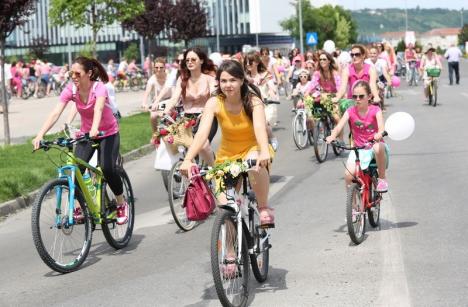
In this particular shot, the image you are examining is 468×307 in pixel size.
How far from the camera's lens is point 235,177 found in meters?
6.45

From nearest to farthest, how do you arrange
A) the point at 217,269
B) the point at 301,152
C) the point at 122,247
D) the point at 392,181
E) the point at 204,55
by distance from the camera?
the point at 217,269, the point at 122,247, the point at 204,55, the point at 392,181, the point at 301,152

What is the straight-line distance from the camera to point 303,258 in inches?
312

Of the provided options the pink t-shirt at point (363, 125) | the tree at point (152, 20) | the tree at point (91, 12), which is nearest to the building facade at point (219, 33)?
the tree at point (152, 20)

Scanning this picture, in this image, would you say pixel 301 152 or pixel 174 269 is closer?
pixel 174 269

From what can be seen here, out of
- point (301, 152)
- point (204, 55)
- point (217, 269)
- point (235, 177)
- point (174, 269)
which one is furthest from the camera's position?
point (301, 152)

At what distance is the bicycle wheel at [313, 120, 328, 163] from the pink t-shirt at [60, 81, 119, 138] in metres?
6.18

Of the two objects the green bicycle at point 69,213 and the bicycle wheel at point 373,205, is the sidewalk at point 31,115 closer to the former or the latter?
the green bicycle at point 69,213

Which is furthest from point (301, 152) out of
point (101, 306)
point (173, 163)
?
point (101, 306)

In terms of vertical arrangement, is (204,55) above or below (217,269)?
above

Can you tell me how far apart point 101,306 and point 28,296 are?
0.81 meters

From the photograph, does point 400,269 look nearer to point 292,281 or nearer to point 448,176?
point 292,281

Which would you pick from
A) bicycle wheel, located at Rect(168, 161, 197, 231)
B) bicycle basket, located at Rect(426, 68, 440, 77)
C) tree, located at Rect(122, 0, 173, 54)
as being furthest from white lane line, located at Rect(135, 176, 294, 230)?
tree, located at Rect(122, 0, 173, 54)

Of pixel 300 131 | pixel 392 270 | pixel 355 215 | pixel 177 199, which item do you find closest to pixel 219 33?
pixel 300 131

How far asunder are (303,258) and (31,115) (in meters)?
23.8
